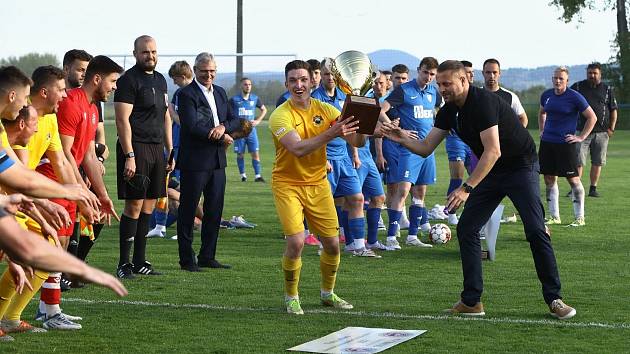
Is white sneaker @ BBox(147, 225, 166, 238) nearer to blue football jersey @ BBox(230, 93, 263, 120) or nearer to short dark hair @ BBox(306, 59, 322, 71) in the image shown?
short dark hair @ BBox(306, 59, 322, 71)

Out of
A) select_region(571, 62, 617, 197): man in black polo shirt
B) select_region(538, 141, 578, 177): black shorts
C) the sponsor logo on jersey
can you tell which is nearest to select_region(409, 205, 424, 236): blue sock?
the sponsor logo on jersey

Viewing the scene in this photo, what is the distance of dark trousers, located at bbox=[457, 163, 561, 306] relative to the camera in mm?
8461

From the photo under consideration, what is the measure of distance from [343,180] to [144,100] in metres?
2.34

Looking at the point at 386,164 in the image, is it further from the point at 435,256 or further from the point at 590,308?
the point at 590,308

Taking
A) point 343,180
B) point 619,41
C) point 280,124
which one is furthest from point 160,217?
point 619,41

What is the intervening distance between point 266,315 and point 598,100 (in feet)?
38.5

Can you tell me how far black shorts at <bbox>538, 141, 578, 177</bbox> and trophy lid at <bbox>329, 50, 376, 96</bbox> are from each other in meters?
7.55

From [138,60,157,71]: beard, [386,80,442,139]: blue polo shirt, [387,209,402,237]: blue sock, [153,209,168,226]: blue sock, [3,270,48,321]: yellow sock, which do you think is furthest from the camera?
[153,209,168,226]: blue sock

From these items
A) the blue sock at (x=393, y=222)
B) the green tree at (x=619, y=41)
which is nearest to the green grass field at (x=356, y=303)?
the blue sock at (x=393, y=222)

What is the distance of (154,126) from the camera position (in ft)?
34.7

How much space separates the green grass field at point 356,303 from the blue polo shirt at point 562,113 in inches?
74.3

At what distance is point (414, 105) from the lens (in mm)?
13375

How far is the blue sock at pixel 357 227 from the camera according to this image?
1180 centimetres

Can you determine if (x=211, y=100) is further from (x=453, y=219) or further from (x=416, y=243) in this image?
(x=453, y=219)
